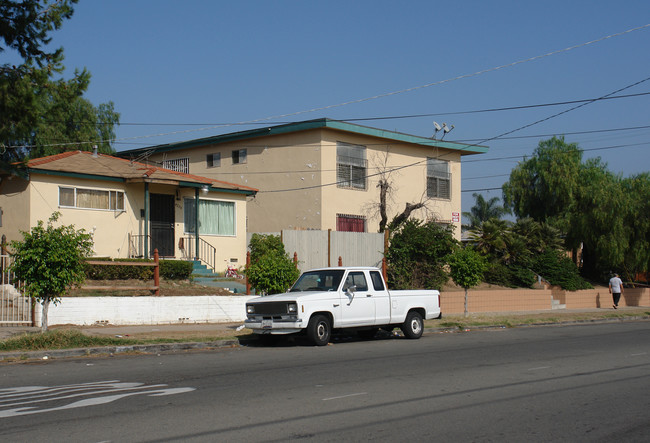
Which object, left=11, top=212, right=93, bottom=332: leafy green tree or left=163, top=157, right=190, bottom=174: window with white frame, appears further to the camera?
left=163, top=157, right=190, bottom=174: window with white frame

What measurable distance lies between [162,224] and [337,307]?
1273cm

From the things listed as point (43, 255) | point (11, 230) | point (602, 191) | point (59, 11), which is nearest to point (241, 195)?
point (11, 230)

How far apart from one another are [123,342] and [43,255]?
2.59 m

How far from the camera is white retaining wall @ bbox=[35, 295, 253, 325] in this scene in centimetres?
1868

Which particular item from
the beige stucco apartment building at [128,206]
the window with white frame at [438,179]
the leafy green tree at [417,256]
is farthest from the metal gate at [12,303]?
the window with white frame at [438,179]

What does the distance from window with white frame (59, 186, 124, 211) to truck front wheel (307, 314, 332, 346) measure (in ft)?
40.4

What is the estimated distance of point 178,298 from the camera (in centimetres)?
2047

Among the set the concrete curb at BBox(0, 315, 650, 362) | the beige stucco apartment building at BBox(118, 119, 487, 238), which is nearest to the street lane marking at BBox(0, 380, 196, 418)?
the concrete curb at BBox(0, 315, 650, 362)

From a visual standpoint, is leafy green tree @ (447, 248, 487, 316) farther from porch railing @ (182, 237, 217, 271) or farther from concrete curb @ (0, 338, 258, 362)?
concrete curb @ (0, 338, 258, 362)

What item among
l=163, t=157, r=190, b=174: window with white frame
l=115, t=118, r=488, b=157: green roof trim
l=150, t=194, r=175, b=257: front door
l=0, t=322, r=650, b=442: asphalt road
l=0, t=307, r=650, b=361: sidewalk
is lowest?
l=0, t=307, r=650, b=361: sidewalk

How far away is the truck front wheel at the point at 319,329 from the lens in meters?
16.1

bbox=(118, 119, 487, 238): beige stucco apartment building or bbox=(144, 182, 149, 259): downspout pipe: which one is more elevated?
bbox=(118, 119, 487, 238): beige stucco apartment building

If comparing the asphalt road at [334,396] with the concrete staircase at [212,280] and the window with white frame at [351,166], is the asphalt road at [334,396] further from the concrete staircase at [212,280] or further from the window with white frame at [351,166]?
the window with white frame at [351,166]

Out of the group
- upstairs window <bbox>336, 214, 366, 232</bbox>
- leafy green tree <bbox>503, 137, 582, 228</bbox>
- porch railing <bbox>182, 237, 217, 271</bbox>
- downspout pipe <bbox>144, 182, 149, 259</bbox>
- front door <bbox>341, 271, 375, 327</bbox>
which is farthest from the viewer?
leafy green tree <bbox>503, 137, 582, 228</bbox>
